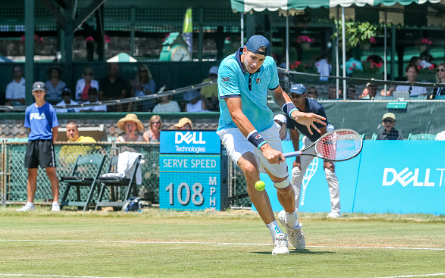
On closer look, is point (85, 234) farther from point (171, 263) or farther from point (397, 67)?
point (397, 67)

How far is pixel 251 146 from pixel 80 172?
28.2 feet

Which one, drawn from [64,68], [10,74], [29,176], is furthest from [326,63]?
[29,176]

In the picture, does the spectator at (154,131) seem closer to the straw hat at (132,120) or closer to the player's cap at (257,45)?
the straw hat at (132,120)

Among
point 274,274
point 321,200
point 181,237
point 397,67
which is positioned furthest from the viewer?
point 397,67

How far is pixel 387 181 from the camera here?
43.4ft

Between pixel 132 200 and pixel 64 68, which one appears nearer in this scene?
pixel 132 200

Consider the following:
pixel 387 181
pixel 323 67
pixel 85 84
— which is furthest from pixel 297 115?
pixel 323 67

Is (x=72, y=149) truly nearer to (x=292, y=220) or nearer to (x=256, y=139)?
(x=292, y=220)

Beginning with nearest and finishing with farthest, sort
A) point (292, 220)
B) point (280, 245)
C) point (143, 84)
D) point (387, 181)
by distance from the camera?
1. point (280, 245)
2. point (292, 220)
3. point (387, 181)
4. point (143, 84)

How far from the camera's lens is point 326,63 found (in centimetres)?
2309

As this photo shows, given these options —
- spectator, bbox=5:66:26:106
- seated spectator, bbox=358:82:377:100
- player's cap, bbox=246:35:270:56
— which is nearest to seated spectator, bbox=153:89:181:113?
seated spectator, bbox=358:82:377:100

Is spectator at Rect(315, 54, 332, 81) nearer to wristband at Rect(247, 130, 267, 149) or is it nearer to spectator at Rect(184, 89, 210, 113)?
spectator at Rect(184, 89, 210, 113)

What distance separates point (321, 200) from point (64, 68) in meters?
11.5

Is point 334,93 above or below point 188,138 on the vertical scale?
above
